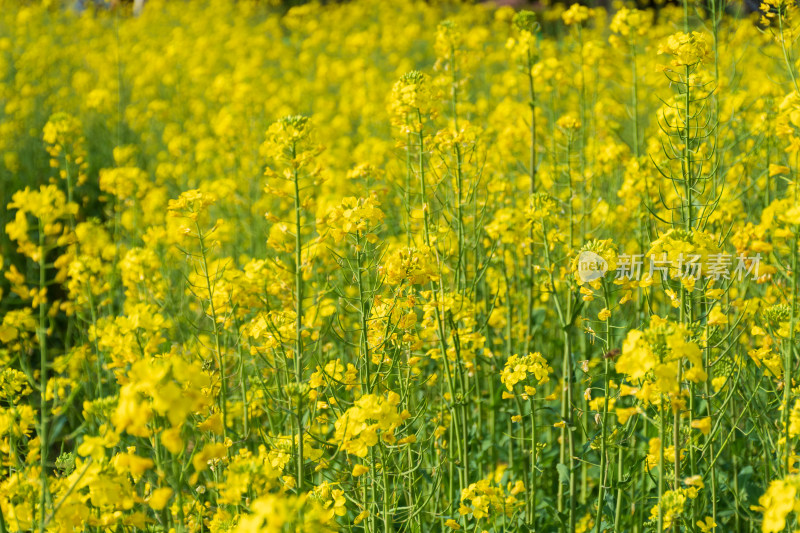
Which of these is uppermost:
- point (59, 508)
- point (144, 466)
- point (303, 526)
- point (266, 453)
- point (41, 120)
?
point (41, 120)

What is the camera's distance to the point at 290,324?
259 centimetres

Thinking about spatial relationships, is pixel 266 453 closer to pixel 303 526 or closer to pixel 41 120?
pixel 303 526

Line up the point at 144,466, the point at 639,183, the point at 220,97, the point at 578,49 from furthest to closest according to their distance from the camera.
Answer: the point at 220,97 < the point at 578,49 < the point at 639,183 < the point at 144,466

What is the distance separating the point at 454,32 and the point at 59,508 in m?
2.78

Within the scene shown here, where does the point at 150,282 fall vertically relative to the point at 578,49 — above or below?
below

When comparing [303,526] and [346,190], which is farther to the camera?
[346,190]

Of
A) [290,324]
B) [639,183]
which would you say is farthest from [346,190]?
[290,324]

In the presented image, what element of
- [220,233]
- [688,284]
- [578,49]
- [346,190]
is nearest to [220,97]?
[346,190]

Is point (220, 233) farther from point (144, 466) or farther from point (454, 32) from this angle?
point (144, 466)

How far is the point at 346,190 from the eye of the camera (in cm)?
548

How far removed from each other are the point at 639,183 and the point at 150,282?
2285 millimetres

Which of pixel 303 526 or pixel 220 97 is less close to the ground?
pixel 220 97

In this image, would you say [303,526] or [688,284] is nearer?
[303,526]

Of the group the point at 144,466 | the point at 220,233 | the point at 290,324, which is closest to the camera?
the point at 144,466
